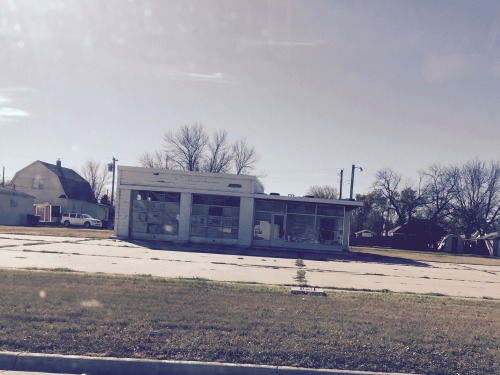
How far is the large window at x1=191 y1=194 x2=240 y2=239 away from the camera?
3322 cm

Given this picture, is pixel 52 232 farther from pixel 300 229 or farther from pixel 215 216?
pixel 300 229

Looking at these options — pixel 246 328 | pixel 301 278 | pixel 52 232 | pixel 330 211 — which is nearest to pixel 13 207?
pixel 52 232

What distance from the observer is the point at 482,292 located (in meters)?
16.0

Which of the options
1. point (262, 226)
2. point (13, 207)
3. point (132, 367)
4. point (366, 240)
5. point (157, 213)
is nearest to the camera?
point (132, 367)

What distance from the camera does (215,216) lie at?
3325 cm

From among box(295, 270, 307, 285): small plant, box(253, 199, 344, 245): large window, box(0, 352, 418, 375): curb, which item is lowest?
box(295, 270, 307, 285): small plant

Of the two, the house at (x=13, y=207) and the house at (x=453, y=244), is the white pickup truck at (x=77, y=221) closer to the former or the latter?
the house at (x=13, y=207)

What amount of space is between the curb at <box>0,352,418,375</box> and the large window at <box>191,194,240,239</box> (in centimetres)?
2688

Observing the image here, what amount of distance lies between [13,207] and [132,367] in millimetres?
55684

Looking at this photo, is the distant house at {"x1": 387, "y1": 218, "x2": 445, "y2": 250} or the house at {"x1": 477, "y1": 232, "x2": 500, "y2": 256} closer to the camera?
the house at {"x1": 477, "y1": 232, "x2": 500, "y2": 256}

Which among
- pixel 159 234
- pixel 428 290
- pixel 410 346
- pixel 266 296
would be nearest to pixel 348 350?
pixel 410 346

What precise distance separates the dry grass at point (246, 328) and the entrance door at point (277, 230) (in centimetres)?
2245

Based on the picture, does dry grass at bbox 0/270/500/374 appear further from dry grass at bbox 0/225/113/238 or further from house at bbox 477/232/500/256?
house at bbox 477/232/500/256

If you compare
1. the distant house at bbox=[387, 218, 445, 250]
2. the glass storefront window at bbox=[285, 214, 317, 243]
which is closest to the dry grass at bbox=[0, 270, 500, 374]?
the glass storefront window at bbox=[285, 214, 317, 243]
